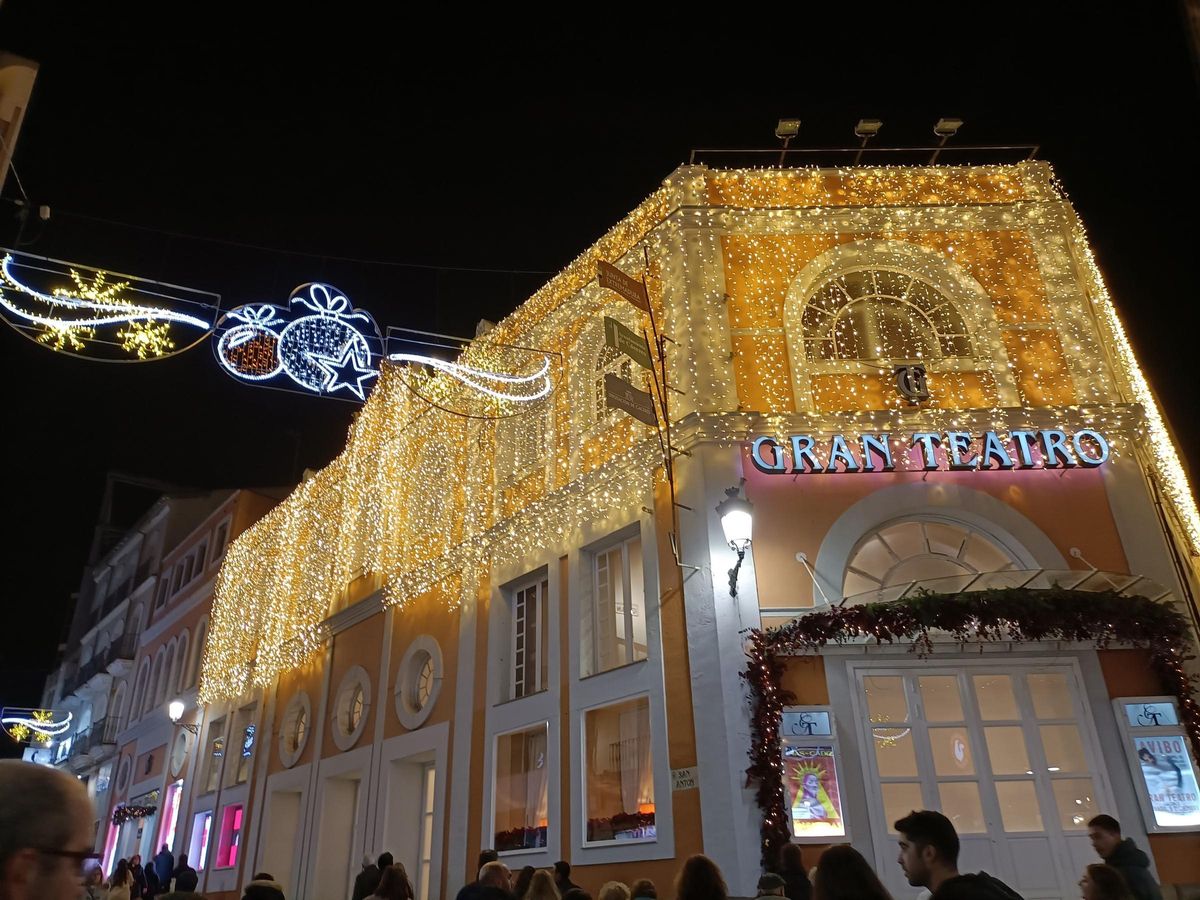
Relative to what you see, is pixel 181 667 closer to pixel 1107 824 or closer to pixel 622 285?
pixel 622 285

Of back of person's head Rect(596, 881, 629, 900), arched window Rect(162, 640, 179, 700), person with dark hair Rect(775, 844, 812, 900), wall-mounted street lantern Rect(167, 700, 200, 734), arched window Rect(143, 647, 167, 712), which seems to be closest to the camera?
back of person's head Rect(596, 881, 629, 900)

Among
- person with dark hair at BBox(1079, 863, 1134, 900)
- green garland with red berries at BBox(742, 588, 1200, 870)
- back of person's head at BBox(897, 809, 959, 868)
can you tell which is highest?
green garland with red berries at BBox(742, 588, 1200, 870)

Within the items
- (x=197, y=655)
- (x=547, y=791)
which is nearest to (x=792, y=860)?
(x=547, y=791)

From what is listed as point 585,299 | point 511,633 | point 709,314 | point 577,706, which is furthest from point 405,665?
point 709,314

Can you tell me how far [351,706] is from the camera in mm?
18156

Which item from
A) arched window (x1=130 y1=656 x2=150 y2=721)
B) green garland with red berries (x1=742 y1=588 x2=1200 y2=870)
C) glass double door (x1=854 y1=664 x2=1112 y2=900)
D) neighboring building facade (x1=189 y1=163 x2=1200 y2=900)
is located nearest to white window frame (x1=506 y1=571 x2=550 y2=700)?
neighboring building facade (x1=189 y1=163 x2=1200 y2=900)

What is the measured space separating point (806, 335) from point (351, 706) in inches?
477

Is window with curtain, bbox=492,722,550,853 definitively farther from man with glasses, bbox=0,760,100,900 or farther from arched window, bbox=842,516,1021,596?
man with glasses, bbox=0,760,100,900

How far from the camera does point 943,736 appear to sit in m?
10.0

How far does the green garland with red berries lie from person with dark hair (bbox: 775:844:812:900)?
1280mm

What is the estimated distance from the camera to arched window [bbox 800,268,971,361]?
1217 cm

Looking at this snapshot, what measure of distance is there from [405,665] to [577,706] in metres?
5.36

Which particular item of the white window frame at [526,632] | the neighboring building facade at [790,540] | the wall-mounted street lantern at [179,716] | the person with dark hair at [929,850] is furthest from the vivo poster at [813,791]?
the wall-mounted street lantern at [179,716]

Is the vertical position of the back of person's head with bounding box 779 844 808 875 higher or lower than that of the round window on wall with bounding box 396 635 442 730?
lower
